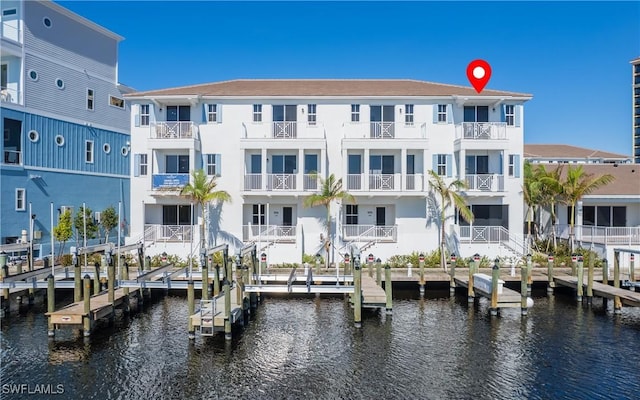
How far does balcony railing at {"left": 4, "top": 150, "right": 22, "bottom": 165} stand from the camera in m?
28.2

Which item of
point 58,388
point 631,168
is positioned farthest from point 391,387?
point 631,168

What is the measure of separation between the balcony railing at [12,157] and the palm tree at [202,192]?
11493 millimetres

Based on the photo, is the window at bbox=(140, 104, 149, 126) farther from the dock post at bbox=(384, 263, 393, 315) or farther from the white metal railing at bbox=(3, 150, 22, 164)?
the dock post at bbox=(384, 263, 393, 315)

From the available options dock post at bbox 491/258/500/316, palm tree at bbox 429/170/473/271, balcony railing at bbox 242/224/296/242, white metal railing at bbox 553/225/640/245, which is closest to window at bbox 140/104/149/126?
balcony railing at bbox 242/224/296/242

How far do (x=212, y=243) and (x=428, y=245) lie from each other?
1397 centimetres

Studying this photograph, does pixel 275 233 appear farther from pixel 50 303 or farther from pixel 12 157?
pixel 12 157

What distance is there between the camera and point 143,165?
28984 millimetres

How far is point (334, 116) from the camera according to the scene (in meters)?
28.8

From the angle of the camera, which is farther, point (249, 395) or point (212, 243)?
point (212, 243)

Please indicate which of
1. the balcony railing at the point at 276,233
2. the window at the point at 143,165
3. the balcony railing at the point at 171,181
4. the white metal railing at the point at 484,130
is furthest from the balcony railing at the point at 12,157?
the white metal railing at the point at 484,130

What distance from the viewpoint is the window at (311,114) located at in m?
28.9

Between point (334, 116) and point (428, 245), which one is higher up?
point (334, 116)

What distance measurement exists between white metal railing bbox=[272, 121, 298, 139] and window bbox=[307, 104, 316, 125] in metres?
1.05

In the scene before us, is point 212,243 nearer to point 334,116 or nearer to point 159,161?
point 159,161
